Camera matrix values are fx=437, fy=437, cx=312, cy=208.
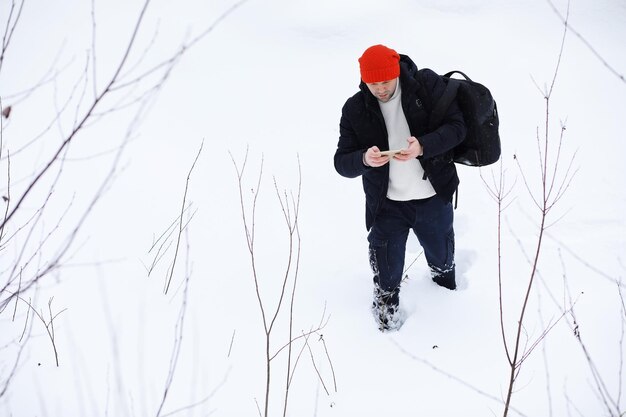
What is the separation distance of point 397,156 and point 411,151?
0.22 feet

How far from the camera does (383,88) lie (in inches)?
78.5

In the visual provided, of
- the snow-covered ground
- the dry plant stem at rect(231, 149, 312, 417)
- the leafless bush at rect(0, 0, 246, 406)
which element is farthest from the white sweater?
the leafless bush at rect(0, 0, 246, 406)

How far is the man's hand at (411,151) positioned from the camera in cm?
197

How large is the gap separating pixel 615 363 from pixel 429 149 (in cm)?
142

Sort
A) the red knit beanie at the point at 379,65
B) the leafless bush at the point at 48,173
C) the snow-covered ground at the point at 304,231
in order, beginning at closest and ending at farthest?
the red knit beanie at the point at 379,65 → the snow-covered ground at the point at 304,231 → the leafless bush at the point at 48,173

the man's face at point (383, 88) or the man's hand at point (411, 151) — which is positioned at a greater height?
the man's face at point (383, 88)

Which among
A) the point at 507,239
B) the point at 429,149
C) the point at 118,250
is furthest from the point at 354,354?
the point at 118,250

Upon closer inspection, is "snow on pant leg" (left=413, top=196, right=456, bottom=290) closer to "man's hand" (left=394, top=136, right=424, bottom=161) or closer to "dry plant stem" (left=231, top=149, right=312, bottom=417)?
"man's hand" (left=394, top=136, right=424, bottom=161)

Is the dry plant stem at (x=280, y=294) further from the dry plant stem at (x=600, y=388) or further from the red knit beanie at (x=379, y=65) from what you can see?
the dry plant stem at (x=600, y=388)

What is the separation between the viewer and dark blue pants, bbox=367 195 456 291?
7.46ft

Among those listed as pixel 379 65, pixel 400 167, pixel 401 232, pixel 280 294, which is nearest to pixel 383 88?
pixel 379 65

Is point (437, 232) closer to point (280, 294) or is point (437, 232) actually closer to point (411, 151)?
point (411, 151)

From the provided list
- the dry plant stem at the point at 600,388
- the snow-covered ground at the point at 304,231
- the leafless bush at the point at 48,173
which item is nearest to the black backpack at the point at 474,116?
the snow-covered ground at the point at 304,231

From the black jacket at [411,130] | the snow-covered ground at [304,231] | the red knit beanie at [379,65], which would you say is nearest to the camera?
the red knit beanie at [379,65]
